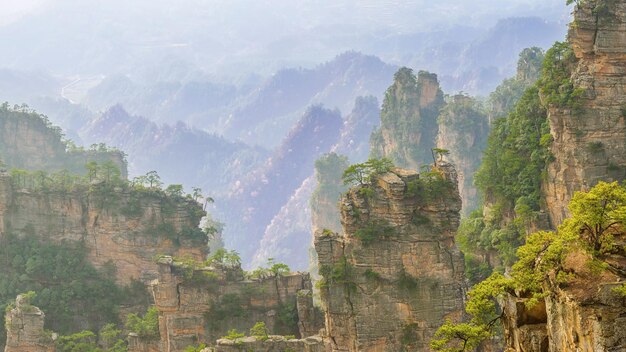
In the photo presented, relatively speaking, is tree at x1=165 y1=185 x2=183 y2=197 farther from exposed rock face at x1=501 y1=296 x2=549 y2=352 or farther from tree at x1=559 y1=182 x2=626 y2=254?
tree at x1=559 y1=182 x2=626 y2=254

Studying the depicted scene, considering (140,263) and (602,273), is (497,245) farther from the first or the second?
(602,273)

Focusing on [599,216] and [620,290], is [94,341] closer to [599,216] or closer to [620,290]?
[599,216]

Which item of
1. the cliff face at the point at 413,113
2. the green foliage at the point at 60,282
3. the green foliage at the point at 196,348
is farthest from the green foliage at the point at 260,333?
the cliff face at the point at 413,113

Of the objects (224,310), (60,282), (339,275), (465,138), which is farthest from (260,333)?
(465,138)

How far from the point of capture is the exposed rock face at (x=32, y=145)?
65.7 meters

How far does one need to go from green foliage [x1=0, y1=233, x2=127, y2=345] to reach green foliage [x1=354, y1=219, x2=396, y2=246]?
17497 mm

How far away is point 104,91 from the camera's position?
195m

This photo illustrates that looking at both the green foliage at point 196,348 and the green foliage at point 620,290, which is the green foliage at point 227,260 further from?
the green foliage at point 620,290

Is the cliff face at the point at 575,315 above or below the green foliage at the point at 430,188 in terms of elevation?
below

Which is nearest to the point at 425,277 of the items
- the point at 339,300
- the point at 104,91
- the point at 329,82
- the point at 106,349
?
the point at 339,300

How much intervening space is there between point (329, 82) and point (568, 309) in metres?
160

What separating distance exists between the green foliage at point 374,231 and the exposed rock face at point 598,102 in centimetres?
831

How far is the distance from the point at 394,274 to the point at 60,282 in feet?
67.5

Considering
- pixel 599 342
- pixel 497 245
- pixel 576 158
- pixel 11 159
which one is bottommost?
pixel 599 342
